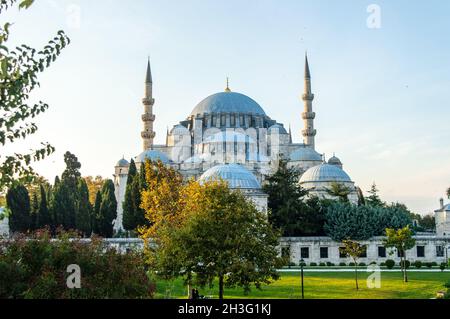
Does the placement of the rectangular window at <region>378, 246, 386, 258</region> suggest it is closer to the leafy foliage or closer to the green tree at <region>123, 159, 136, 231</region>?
the leafy foliage

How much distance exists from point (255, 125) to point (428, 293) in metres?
41.9

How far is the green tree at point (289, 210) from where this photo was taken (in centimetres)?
3409

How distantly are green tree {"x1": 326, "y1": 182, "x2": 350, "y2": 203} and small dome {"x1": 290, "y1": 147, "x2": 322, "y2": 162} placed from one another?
33.1 feet

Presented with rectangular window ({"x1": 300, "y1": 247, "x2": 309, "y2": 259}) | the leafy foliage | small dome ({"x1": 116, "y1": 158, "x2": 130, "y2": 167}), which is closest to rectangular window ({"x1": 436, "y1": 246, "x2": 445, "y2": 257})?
the leafy foliage

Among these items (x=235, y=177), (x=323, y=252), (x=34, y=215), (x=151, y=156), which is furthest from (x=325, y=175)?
(x=34, y=215)

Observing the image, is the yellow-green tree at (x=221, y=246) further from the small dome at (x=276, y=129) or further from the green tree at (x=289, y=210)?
the small dome at (x=276, y=129)

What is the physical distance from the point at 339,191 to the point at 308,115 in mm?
16921

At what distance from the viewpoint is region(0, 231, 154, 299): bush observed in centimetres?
920

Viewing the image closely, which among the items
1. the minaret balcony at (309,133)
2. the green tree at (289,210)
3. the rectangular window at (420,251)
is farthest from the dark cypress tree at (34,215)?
the minaret balcony at (309,133)

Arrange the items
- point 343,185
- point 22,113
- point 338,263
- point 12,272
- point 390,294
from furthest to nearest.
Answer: point 343,185, point 338,263, point 390,294, point 12,272, point 22,113

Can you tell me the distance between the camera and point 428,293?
62.0ft

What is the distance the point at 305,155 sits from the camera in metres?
52.4
